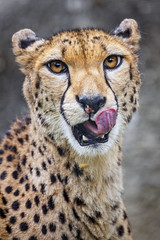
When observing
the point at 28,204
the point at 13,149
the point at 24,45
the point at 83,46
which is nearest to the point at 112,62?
the point at 83,46

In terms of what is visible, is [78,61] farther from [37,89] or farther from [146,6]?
[146,6]

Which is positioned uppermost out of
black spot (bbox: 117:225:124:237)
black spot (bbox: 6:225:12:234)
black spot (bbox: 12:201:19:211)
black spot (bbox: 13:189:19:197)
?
black spot (bbox: 13:189:19:197)

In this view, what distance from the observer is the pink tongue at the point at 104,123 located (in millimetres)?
2877

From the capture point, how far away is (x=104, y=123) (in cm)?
289

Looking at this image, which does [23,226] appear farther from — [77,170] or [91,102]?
[91,102]

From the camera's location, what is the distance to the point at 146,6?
712 centimetres

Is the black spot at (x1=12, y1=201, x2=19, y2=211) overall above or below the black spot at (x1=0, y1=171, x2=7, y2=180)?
below

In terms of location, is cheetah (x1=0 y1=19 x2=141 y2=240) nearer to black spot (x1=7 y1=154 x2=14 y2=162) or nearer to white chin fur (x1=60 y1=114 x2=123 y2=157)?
white chin fur (x1=60 y1=114 x2=123 y2=157)

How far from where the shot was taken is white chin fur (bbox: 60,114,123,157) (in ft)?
9.78

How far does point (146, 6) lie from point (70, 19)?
108cm

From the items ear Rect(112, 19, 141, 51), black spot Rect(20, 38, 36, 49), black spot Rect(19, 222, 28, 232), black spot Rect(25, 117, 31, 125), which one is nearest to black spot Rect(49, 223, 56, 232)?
black spot Rect(19, 222, 28, 232)

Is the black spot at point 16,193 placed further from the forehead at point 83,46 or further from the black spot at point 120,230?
the forehead at point 83,46

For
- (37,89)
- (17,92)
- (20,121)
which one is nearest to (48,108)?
(37,89)

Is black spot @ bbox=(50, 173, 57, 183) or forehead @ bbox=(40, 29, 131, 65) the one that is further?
black spot @ bbox=(50, 173, 57, 183)
